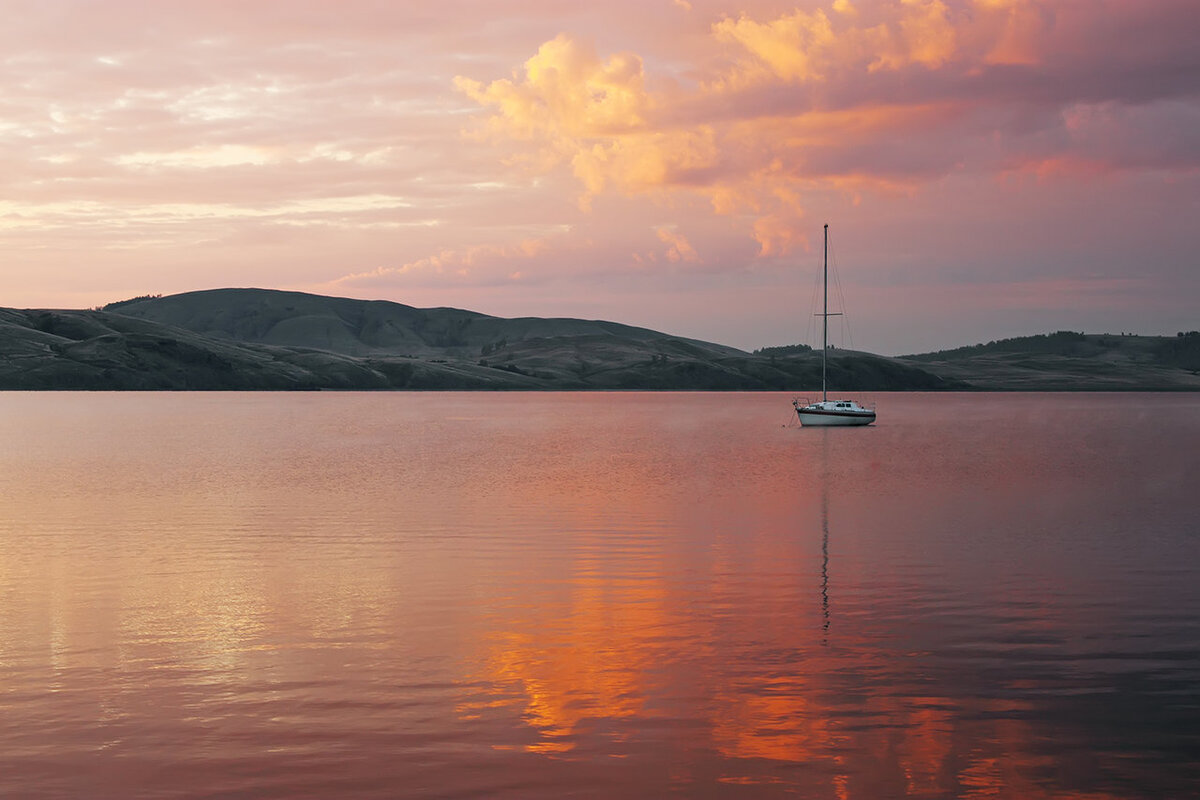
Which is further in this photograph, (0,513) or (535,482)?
(535,482)

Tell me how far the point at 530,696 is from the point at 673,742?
320 centimetres

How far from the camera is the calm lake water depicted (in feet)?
49.5

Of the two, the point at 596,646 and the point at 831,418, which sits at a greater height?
the point at 831,418

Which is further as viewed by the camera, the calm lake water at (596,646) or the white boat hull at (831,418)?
the white boat hull at (831,418)

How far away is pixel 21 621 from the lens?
955 inches

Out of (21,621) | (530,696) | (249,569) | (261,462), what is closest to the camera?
(530,696)

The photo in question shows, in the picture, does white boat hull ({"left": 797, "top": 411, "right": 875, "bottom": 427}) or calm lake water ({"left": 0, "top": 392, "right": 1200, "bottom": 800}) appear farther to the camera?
white boat hull ({"left": 797, "top": 411, "right": 875, "bottom": 427})

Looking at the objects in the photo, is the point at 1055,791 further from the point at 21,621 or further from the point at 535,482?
the point at 535,482

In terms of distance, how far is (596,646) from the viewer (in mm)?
22172

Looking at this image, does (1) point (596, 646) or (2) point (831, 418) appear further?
(2) point (831, 418)

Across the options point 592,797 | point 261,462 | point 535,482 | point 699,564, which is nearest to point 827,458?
point 535,482

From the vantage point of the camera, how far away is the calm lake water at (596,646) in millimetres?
15102

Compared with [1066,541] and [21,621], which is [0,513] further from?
[1066,541]

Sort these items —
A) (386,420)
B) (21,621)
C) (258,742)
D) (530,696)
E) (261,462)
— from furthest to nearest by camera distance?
1. (386,420)
2. (261,462)
3. (21,621)
4. (530,696)
5. (258,742)
